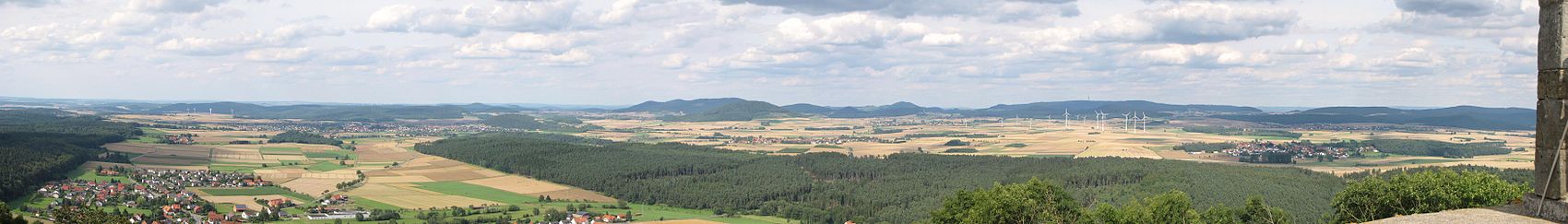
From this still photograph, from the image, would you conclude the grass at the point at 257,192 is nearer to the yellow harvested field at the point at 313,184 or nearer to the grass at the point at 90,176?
the yellow harvested field at the point at 313,184

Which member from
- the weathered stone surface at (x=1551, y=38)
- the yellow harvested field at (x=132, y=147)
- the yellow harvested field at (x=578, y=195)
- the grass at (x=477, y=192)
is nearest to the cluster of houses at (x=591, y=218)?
the grass at (x=477, y=192)

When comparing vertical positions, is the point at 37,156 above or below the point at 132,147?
above

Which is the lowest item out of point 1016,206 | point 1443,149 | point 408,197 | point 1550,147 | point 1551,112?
point 408,197

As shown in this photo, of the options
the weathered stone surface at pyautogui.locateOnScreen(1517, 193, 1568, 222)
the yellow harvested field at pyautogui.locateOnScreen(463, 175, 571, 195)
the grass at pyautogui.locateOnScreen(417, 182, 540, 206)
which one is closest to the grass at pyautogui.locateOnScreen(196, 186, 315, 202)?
the grass at pyautogui.locateOnScreen(417, 182, 540, 206)

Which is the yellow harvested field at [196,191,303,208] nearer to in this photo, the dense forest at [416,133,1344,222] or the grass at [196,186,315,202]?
the grass at [196,186,315,202]

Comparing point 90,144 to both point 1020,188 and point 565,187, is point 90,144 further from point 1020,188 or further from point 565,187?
point 1020,188

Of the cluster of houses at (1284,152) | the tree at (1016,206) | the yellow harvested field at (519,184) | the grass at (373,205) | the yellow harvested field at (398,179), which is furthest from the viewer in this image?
the cluster of houses at (1284,152)

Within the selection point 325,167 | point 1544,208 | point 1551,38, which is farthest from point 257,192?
point 1551,38

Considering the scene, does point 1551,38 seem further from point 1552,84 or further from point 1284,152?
point 1284,152
